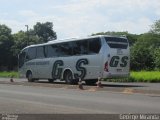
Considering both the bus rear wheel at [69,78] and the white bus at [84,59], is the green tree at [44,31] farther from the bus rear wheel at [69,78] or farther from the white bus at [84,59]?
the bus rear wheel at [69,78]

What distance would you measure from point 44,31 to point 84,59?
101926 millimetres

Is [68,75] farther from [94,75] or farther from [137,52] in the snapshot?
[137,52]

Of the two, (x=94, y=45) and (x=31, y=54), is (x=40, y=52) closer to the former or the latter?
(x=31, y=54)

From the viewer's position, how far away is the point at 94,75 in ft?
100

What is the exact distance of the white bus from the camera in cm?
2989

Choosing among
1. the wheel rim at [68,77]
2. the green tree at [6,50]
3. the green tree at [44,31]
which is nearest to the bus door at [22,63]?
the wheel rim at [68,77]

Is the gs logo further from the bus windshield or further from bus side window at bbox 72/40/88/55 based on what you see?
bus side window at bbox 72/40/88/55

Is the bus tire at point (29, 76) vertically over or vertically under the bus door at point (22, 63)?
under

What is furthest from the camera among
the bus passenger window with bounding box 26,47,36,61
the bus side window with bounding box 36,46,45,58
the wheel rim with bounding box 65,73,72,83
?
the bus passenger window with bounding box 26,47,36,61

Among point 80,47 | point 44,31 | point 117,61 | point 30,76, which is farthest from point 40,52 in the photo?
point 44,31

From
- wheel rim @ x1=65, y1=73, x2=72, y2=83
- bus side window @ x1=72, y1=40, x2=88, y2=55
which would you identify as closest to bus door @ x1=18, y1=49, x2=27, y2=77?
wheel rim @ x1=65, y1=73, x2=72, y2=83

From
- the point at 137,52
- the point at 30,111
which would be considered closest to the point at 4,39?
the point at 137,52

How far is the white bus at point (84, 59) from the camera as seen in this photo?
2989 cm

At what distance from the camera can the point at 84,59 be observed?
31.2m
